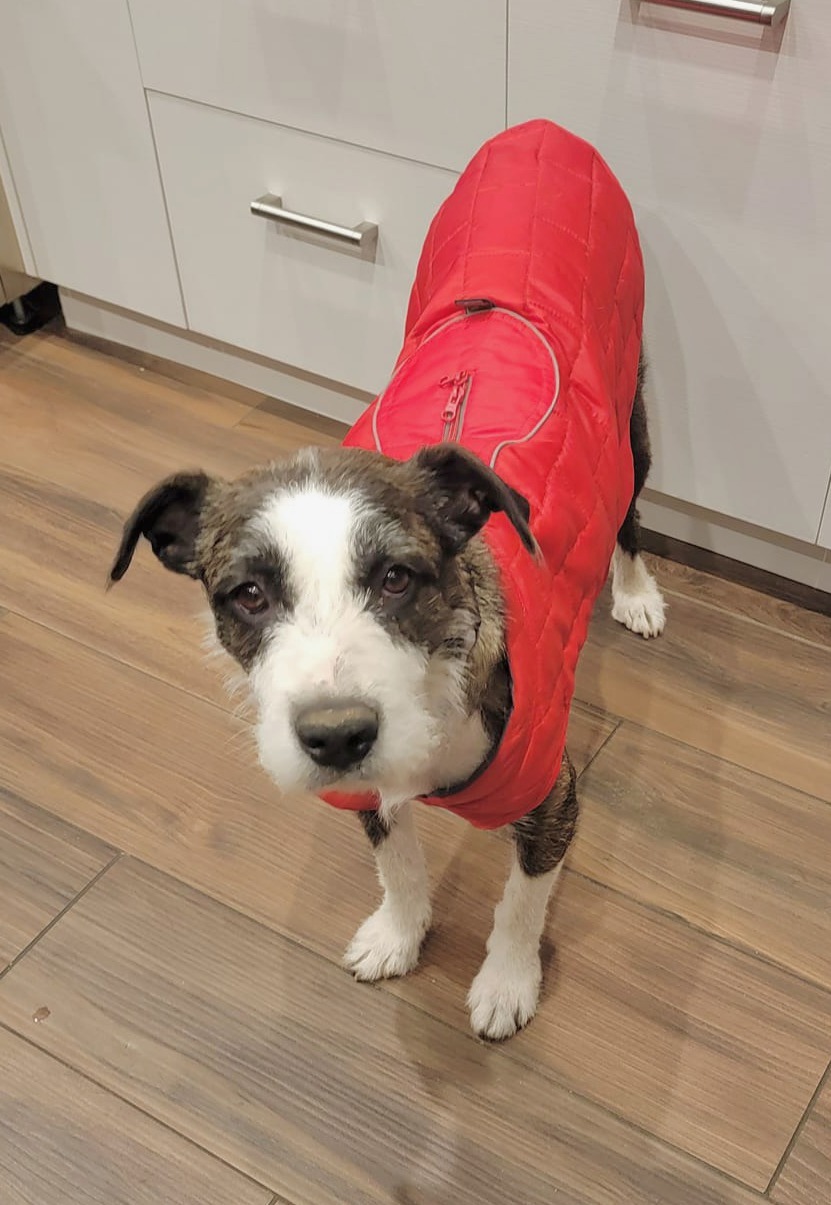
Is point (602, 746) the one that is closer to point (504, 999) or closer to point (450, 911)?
point (450, 911)

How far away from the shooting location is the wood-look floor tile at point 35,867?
1646 mm

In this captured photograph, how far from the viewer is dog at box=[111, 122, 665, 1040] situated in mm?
1023

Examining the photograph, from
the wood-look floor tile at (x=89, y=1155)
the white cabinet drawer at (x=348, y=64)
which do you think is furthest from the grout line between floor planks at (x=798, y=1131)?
the white cabinet drawer at (x=348, y=64)

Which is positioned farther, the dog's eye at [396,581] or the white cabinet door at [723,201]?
the white cabinet door at [723,201]

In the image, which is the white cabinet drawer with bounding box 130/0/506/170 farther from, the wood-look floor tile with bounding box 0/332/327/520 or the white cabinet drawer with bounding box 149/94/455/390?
the wood-look floor tile with bounding box 0/332/327/520

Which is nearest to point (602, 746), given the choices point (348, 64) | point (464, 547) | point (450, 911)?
point (450, 911)

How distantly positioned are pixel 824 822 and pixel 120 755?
3.46 ft

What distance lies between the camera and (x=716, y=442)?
75.9 inches

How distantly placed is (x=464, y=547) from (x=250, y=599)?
0.23 meters

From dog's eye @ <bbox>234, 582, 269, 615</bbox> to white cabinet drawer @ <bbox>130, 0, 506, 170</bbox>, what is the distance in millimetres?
1095

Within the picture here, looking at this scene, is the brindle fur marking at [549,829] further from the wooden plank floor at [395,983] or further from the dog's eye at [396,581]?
the dog's eye at [396,581]

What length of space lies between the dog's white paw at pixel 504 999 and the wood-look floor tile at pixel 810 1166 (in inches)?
13.3

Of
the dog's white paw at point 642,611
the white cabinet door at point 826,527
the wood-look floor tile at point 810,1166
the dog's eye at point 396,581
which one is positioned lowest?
the wood-look floor tile at point 810,1166

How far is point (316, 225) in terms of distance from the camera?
211 cm
